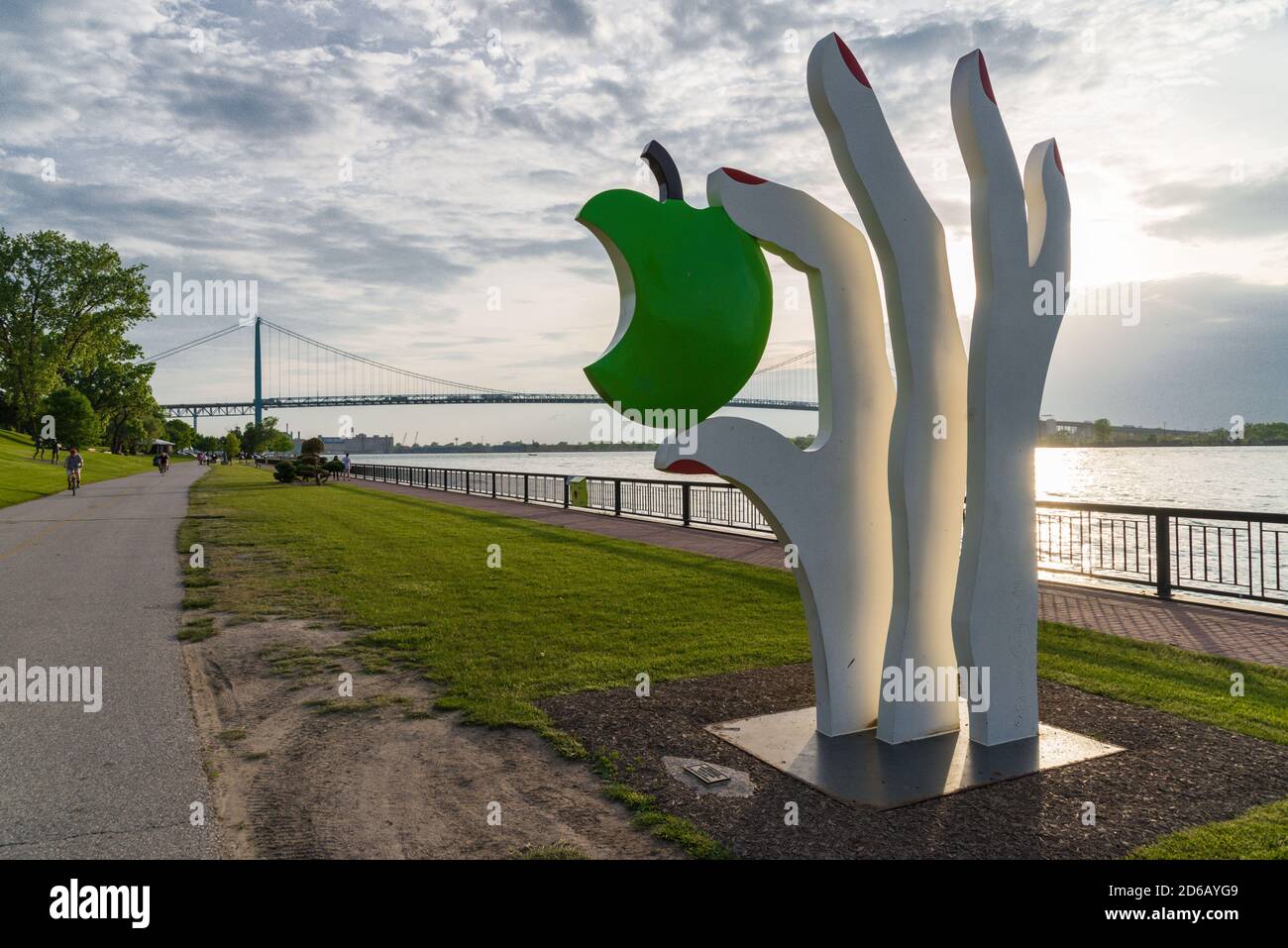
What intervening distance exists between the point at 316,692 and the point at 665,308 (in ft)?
12.1

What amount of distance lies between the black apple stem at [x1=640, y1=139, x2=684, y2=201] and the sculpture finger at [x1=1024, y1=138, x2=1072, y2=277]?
215 centimetres

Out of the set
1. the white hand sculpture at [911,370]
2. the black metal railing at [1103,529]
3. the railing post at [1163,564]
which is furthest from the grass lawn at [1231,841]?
the railing post at [1163,564]

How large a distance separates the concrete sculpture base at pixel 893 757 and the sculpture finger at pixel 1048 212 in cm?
270

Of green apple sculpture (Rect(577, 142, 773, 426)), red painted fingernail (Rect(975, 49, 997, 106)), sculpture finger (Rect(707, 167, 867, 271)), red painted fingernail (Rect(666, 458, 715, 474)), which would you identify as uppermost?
red painted fingernail (Rect(975, 49, 997, 106))

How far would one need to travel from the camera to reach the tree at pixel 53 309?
177ft

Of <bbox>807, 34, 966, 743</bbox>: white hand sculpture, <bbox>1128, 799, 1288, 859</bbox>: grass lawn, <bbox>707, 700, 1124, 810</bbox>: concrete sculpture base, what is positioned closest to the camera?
<bbox>1128, 799, 1288, 859</bbox>: grass lawn

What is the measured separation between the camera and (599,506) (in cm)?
2223

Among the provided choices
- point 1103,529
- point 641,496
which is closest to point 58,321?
point 641,496

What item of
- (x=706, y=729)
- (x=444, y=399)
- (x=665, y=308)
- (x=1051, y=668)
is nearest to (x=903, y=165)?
(x=665, y=308)

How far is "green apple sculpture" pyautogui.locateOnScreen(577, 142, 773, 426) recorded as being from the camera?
4438mm

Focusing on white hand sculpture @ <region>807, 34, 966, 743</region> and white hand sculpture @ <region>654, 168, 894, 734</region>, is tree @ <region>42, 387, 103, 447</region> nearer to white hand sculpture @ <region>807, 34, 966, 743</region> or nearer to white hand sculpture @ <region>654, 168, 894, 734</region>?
white hand sculpture @ <region>654, 168, 894, 734</region>

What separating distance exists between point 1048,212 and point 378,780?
4941 mm

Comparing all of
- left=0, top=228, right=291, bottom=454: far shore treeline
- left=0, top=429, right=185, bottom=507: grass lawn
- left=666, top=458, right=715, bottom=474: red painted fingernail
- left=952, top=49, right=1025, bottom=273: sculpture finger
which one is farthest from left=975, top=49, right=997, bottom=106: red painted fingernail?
left=0, top=228, right=291, bottom=454: far shore treeline

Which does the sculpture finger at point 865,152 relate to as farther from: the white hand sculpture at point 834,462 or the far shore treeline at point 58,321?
the far shore treeline at point 58,321
